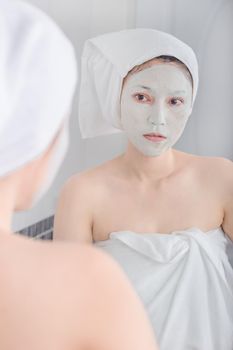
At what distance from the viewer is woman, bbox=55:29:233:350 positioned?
140 cm

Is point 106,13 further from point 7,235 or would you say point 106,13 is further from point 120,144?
point 7,235

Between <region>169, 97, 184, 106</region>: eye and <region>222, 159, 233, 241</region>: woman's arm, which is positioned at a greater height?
<region>169, 97, 184, 106</region>: eye

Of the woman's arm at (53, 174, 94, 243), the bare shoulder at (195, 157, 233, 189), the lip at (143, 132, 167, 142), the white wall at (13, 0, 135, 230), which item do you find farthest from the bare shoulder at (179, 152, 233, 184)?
the white wall at (13, 0, 135, 230)

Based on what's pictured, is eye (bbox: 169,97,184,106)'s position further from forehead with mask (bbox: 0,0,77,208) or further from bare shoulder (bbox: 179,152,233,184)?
forehead with mask (bbox: 0,0,77,208)

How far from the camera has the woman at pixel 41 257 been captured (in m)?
0.63

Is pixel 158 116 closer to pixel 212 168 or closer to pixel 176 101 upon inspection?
pixel 176 101

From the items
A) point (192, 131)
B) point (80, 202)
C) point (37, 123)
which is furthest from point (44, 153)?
point (192, 131)

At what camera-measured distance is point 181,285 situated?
54.8 inches

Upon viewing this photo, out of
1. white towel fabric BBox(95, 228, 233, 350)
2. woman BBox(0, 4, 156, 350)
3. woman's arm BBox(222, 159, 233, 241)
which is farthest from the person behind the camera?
woman's arm BBox(222, 159, 233, 241)

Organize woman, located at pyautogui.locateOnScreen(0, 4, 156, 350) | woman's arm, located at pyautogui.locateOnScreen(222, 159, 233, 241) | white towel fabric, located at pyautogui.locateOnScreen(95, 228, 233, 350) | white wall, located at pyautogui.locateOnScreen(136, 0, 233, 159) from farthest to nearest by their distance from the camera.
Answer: white wall, located at pyautogui.locateOnScreen(136, 0, 233, 159) → woman's arm, located at pyautogui.locateOnScreen(222, 159, 233, 241) → white towel fabric, located at pyautogui.locateOnScreen(95, 228, 233, 350) → woman, located at pyautogui.locateOnScreen(0, 4, 156, 350)

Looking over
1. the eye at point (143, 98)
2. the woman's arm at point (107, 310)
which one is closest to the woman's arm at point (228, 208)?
the eye at point (143, 98)

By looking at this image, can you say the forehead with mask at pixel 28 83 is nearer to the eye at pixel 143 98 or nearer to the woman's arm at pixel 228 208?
the eye at pixel 143 98

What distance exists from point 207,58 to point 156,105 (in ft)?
1.53

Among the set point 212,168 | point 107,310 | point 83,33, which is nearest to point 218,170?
point 212,168
